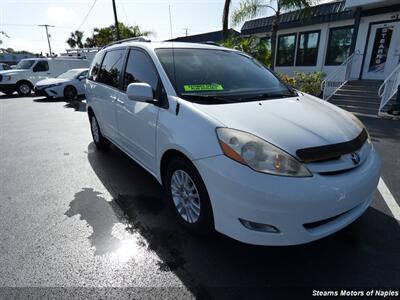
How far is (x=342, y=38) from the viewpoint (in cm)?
1212

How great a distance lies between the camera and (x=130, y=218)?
287 cm

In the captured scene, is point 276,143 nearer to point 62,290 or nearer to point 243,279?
point 243,279

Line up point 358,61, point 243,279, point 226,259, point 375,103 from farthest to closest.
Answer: point 358,61, point 375,103, point 226,259, point 243,279

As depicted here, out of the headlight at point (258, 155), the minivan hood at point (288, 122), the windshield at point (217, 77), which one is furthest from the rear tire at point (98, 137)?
the headlight at point (258, 155)

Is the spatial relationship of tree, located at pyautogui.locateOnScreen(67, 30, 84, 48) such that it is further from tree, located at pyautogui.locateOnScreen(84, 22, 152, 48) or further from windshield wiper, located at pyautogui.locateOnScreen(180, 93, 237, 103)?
windshield wiper, located at pyautogui.locateOnScreen(180, 93, 237, 103)

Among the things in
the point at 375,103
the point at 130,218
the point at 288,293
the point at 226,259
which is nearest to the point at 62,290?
the point at 130,218

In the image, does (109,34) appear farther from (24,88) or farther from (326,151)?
(326,151)

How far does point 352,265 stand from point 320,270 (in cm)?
29

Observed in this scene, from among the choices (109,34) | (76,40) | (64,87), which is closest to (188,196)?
(64,87)

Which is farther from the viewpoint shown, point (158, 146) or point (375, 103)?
point (375, 103)

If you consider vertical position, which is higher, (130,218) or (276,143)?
(276,143)

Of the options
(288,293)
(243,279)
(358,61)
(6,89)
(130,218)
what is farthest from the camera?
(6,89)

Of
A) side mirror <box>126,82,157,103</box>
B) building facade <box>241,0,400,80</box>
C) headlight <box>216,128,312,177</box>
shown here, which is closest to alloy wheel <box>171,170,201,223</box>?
headlight <box>216,128,312,177</box>

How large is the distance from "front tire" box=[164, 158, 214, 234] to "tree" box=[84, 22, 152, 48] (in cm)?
2692
